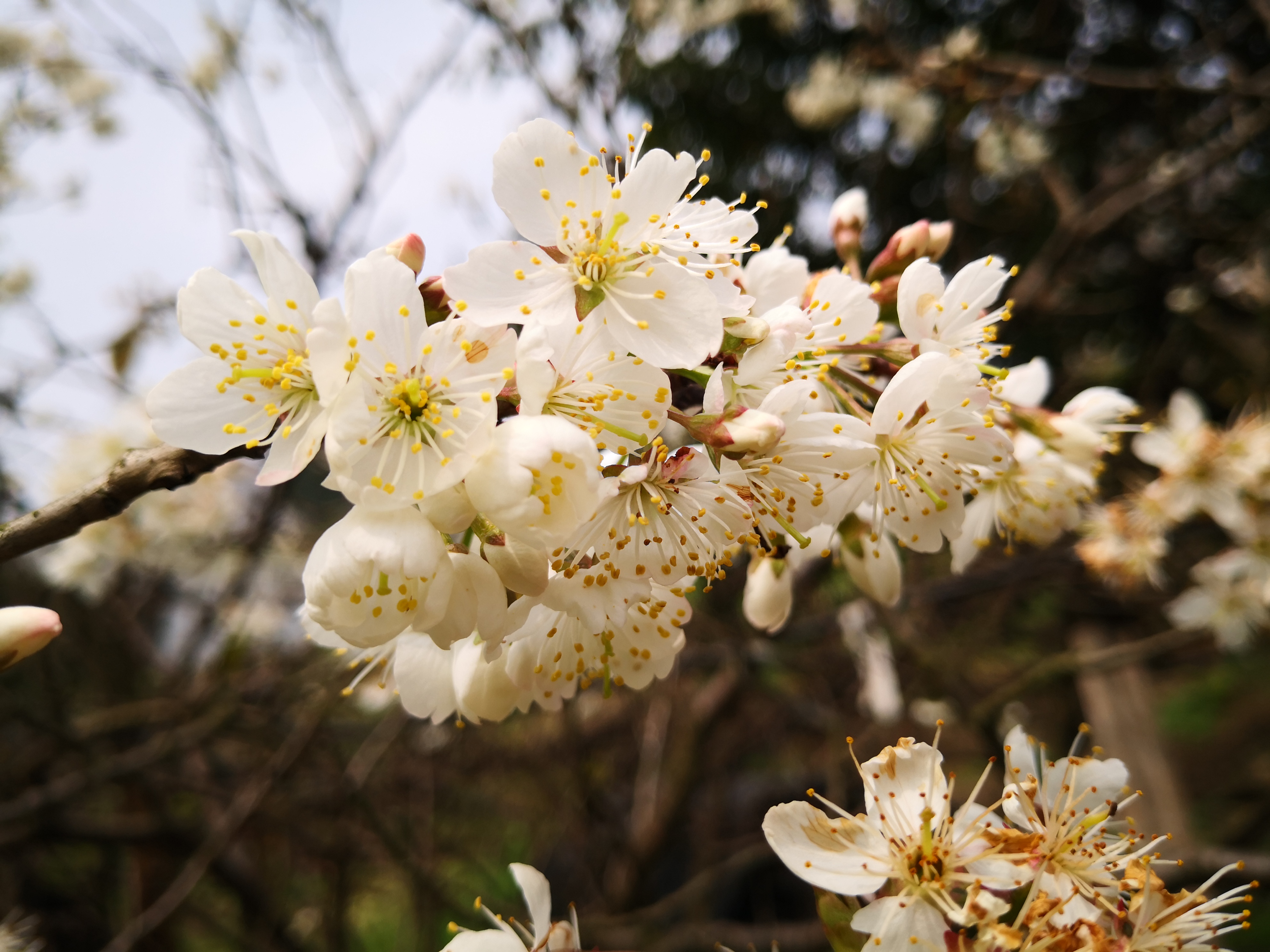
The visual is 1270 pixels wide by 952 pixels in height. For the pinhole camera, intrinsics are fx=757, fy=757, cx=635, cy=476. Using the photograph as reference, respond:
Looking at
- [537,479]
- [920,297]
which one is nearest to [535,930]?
[537,479]

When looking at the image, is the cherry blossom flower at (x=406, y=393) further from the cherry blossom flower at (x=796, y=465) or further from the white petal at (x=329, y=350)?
the cherry blossom flower at (x=796, y=465)

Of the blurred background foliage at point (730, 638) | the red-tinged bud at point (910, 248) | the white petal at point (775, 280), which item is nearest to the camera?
the white petal at point (775, 280)

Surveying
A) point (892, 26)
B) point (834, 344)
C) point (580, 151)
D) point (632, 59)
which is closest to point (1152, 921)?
point (834, 344)

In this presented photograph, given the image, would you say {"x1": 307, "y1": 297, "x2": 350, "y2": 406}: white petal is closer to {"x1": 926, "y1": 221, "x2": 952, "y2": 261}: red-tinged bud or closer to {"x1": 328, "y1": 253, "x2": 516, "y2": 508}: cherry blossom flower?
{"x1": 328, "y1": 253, "x2": 516, "y2": 508}: cherry blossom flower

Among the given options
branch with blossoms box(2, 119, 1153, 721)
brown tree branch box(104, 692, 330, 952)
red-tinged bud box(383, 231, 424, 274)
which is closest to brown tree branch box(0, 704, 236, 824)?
brown tree branch box(104, 692, 330, 952)

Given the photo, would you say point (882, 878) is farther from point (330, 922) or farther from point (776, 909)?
point (776, 909)

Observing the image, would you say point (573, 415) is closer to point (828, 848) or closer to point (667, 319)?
point (667, 319)

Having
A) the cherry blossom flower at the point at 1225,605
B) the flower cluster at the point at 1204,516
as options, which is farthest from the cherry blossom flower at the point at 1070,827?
the cherry blossom flower at the point at 1225,605
